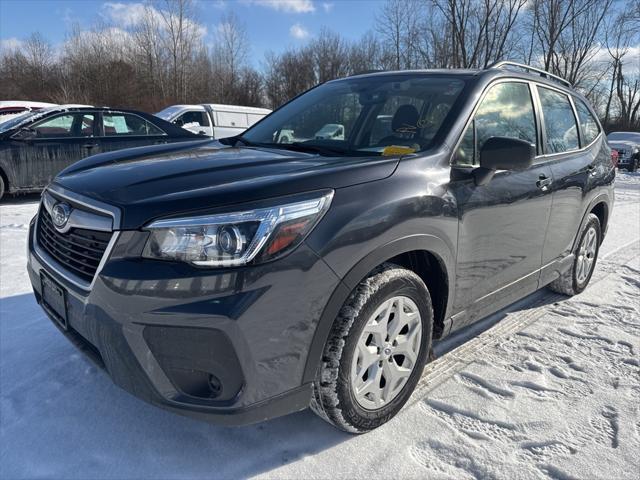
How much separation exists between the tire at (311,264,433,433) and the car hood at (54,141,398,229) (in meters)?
0.48

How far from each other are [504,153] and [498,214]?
1.37 ft

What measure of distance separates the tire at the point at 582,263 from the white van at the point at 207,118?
1026 cm

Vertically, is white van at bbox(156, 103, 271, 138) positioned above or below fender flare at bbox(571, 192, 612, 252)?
above

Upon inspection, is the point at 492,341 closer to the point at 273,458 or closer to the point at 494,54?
the point at 273,458

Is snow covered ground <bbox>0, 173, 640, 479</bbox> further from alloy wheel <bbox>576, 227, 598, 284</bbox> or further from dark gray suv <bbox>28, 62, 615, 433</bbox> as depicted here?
alloy wheel <bbox>576, 227, 598, 284</bbox>

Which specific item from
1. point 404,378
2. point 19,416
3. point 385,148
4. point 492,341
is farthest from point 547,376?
point 19,416

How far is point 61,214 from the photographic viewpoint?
7.18 feet

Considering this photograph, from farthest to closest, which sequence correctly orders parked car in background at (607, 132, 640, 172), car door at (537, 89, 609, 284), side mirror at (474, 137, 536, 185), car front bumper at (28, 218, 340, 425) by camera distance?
parked car in background at (607, 132, 640, 172), car door at (537, 89, 609, 284), side mirror at (474, 137, 536, 185), car front bumper at (28, 218, 340, 425)

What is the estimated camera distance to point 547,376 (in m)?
2.88

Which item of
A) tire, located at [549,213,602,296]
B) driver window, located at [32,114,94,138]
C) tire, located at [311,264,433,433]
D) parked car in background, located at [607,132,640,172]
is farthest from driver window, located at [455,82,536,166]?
parked car in background, located at [607,132,640,172]

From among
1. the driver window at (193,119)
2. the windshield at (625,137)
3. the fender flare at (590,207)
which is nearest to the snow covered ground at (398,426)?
the fender flare at (590,207)

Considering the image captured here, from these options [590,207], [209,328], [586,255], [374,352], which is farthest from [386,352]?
[586,255]

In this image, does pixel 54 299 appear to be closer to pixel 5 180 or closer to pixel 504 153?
pixel 504 153

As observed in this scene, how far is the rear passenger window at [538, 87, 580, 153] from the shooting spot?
3.46m
